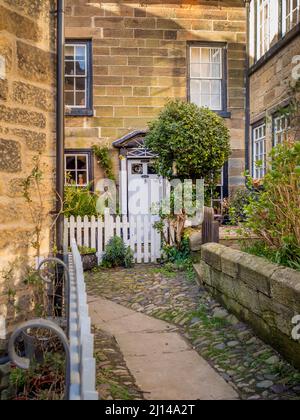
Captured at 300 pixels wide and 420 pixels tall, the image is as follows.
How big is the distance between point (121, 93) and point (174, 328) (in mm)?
8907

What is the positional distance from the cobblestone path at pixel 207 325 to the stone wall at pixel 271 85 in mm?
4988

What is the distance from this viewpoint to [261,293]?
13.5 feet

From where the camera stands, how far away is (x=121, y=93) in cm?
1252

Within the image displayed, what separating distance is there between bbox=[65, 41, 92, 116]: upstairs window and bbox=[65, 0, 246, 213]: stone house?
26 mm

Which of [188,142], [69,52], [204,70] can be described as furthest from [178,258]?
[69,52]

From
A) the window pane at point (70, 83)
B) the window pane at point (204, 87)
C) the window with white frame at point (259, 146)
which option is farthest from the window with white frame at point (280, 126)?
the window pane at point (70, 83)

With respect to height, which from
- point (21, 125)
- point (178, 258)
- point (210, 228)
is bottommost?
point (178, 258)

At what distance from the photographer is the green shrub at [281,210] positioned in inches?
177

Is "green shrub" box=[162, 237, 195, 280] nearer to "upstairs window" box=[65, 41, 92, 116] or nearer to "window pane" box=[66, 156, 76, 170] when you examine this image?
"window pane" box=[66, 156, 76, 170]

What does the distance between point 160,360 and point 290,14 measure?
28.9ft

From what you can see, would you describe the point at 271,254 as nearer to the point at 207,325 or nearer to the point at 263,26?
the point at 207,325

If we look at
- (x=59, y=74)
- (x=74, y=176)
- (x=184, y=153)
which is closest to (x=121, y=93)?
(x=74, y=176)

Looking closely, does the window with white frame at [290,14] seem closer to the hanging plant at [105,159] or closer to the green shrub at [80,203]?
the hanging plant at [105,159]

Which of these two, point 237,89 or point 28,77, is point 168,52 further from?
point 28,77
